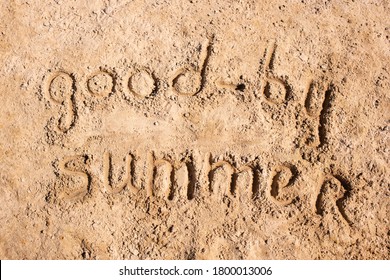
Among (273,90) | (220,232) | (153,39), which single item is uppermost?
(153,39)

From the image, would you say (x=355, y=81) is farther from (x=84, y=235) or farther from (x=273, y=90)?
(x=84, y=235)

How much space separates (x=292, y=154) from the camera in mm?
2689

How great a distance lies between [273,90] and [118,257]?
56.0 inches

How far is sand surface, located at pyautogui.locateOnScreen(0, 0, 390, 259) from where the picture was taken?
264 centimetres

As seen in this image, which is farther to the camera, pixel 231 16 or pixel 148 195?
pixel 231 16

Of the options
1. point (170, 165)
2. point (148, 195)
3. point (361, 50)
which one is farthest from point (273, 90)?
point (148, 195)

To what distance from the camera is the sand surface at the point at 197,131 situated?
2.64m

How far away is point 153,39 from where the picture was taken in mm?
2896

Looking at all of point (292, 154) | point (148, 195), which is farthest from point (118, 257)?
point (292, 154)

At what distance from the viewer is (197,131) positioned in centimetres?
276

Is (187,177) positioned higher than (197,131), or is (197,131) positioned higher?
(197,131)
